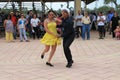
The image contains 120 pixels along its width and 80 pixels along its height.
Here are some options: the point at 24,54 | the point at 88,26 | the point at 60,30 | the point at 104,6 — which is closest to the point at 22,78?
the point at 60,30

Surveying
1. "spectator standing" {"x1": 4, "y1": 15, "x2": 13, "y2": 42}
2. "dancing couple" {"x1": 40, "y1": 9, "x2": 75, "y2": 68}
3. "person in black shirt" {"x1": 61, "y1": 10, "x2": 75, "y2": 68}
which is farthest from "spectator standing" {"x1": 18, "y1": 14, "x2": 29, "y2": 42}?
"person in black shirt" {"x1": 61, "y1": 10, "x2": 75, "y2": 68}

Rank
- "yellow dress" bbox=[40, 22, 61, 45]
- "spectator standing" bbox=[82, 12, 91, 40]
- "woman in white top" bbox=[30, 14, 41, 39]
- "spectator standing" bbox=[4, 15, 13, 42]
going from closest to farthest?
"yellow dress" bbox=[40, 22, 61, 45] → "spectator standing" bbox=[4, 15, 13, 42] → "spectator standing" bbox=[82, 12, 91, 40] → "woman in white top" bbox=[30, 14, 41, 39]

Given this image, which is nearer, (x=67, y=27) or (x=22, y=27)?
(x=67, y=27)

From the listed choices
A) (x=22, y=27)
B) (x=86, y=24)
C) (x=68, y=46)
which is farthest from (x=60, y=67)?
(x=86, y=24)

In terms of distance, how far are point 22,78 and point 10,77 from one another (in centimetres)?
35

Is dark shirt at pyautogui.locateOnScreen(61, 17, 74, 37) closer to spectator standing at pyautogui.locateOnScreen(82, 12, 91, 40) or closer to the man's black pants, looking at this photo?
the man's black pants

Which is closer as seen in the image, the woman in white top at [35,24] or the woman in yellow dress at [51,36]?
the woman in yellow dress at [51,36]

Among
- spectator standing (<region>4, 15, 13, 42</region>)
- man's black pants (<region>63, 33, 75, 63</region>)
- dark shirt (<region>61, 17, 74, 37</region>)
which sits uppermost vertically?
dark shirt (<region>61, 17, 74, 37</region>)

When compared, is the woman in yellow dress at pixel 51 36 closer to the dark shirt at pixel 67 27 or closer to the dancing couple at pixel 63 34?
the dancing couple at pixel 63 34

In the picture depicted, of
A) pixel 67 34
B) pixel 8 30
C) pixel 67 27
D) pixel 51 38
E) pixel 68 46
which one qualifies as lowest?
pixel 8 30

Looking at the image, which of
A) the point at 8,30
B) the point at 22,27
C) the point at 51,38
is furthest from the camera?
the point at 22,27

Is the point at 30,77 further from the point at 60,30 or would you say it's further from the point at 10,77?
the point at 60,30

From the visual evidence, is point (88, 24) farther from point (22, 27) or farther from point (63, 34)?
point (63, 34)

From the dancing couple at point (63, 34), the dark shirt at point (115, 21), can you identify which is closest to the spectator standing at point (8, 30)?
the dark shirt at point (115, 21)
